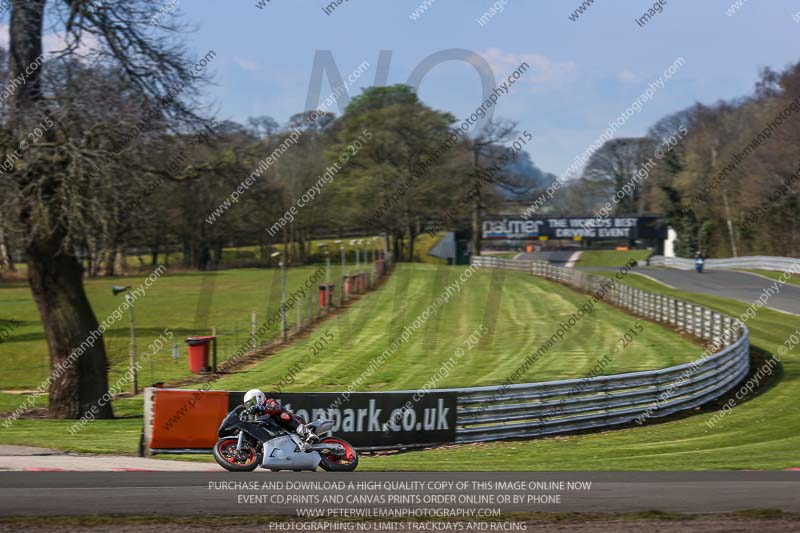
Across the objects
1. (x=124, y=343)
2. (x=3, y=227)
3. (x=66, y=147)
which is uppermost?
(x=66, y=147)

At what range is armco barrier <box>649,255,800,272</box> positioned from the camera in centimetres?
5394

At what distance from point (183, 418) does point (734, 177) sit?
63.6 metres

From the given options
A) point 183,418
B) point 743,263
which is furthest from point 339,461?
point 743,263

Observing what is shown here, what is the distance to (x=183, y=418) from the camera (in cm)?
1359

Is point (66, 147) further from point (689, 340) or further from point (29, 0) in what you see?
point (689, 340)

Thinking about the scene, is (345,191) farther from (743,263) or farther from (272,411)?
(272,411)

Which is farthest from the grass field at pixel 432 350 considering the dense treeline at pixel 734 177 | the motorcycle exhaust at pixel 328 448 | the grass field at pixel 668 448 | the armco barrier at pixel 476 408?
the dense treeline at pixel 734 177

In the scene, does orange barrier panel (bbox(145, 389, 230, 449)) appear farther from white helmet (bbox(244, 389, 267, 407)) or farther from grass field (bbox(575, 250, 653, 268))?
grass field (bbox(575, 250, 653, 268))

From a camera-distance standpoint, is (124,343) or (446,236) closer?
(124,343)

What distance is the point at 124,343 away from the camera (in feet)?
97.1

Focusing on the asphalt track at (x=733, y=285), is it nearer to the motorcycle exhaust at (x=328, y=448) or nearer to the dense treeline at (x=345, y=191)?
the dense treeline at (x=345, y=191)

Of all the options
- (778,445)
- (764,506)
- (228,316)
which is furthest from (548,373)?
(228,316)

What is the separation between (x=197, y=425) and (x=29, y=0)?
9369 mm

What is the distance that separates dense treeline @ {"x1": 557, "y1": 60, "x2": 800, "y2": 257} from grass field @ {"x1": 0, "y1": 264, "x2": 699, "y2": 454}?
13.3 metres
